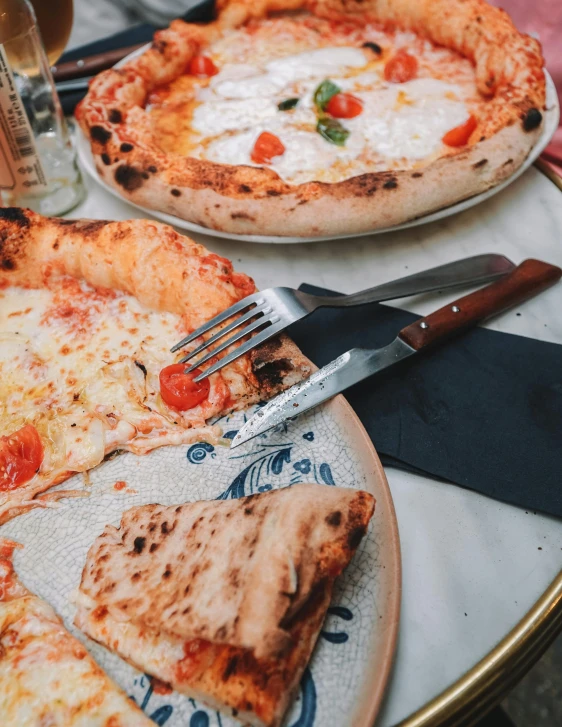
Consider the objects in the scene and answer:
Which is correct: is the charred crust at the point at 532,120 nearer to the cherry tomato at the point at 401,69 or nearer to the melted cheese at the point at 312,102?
the melted cheese at the point at 312,102

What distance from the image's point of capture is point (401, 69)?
7.82 ft

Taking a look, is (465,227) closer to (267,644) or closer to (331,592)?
(331,592)

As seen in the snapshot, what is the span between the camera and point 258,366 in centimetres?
128

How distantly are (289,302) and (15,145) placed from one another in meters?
0.98

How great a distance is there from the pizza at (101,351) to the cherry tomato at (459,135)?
40.4 inches

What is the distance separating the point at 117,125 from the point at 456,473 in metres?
1.60

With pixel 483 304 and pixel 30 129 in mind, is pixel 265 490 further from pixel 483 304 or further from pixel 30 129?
pixel 30 129

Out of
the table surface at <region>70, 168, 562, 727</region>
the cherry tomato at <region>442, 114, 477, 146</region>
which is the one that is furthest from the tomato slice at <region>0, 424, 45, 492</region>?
the cherry tomato at <region>442, 114, 477, 146</region>

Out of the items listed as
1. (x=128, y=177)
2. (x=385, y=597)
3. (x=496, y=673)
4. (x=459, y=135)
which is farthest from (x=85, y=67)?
(x=496, y=673)

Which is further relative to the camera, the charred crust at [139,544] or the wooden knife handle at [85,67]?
the wooden knife handle at [85,67]

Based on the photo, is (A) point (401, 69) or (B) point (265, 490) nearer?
(B) point (265, 490)

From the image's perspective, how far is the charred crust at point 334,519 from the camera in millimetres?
924

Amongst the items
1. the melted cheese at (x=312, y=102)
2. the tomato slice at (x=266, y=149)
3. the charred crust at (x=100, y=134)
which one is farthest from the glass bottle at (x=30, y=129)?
the tomato slice at (x=266, y=149)

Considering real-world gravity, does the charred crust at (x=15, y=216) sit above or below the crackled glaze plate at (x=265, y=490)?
above
